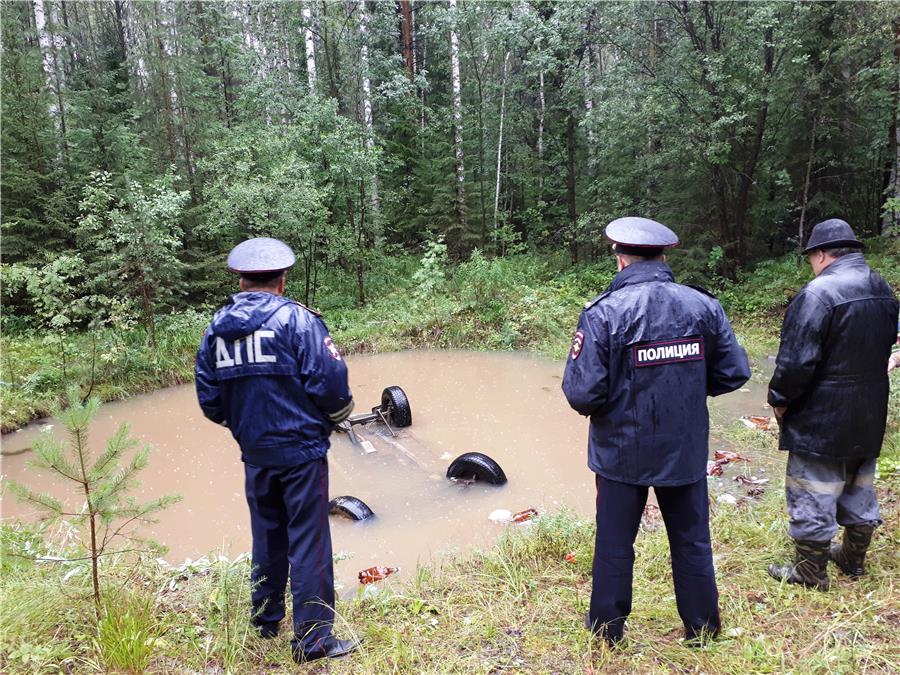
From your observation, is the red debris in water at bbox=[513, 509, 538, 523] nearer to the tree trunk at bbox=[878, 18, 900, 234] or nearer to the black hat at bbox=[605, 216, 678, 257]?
the black hat at bbox=[605, 216, 678, 257]

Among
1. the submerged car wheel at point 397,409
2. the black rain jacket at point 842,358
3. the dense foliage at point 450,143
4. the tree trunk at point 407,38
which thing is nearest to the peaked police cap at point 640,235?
the black rain jacket at point 842,358

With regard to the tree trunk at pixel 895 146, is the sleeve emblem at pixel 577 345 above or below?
below

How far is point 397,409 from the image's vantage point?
705 centimetres

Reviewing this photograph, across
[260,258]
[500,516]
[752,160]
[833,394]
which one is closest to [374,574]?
[500,516]

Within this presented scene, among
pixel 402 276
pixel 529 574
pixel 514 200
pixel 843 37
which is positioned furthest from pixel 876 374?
pixel 514 200

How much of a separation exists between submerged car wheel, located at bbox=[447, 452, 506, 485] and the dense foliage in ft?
18.4

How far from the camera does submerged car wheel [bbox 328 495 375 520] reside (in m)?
4.98

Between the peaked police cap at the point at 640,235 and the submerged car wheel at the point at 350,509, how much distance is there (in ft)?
11.2

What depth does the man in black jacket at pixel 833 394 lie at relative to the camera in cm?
292

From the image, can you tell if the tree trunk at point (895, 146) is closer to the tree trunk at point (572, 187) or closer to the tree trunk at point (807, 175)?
the tree trunk at point (807, 175)

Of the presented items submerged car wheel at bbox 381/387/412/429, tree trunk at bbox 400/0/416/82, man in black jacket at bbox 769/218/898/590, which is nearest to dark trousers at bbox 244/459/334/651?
man in black jacket at bbox 769/218/898/590

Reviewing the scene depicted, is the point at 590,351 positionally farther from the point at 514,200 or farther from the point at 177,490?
the point at 514,200

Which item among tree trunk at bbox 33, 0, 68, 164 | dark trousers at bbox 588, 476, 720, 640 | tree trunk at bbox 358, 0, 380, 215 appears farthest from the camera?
tree trunk at bbox 358, 0, 380, 215

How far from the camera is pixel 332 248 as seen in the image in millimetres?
13039
